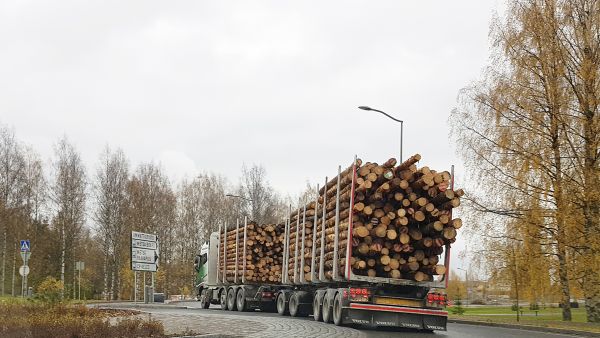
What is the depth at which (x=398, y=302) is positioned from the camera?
→ 1469 centimetres

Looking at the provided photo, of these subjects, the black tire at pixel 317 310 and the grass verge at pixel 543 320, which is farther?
the grass verge at pixel 543 320

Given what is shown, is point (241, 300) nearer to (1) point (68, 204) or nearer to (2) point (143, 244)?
(2) point (143, 244)

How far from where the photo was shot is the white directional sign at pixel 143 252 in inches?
534

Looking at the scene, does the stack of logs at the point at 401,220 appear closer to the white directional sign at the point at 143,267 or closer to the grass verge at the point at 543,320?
the white directional sign at the point at 143,267

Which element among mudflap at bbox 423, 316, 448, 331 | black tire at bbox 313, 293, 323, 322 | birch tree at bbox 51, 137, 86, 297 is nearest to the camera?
mudflap at bbox 423, 316, 448, 331

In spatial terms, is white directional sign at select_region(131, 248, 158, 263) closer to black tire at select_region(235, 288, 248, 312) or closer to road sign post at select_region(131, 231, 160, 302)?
road sign post at select_region(131, 231, 160, 302)

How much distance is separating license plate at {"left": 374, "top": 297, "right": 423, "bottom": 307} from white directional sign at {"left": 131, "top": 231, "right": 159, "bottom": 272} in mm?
4953

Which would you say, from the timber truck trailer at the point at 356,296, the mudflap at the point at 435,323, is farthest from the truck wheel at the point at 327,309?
the mudflap at the point at 435,323

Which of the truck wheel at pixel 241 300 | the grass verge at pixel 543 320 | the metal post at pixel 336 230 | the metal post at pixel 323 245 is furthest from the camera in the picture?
the truck wheel at pixel 241 300

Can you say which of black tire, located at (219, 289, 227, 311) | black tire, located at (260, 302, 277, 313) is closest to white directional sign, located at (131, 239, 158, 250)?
black tire, located at (260, 302, 277, 313)

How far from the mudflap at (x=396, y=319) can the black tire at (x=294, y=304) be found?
17.5 ft

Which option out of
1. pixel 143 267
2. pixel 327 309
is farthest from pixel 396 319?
pixel 143 267

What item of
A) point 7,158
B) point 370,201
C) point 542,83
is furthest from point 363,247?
point 7,158

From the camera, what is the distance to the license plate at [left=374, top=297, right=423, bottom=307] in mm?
14648
